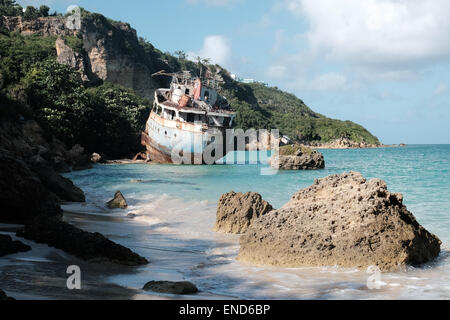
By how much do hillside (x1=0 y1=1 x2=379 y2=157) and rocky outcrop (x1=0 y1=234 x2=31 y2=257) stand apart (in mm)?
21672

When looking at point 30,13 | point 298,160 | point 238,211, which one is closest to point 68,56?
Result: point 30,13

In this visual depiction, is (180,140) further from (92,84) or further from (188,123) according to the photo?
(92,84)

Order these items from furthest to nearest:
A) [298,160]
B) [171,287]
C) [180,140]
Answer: [180,140] → [298,160] → [171,287]

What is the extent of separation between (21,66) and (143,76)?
47511 millimetres

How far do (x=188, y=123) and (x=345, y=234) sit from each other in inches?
1235

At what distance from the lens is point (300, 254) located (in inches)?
252

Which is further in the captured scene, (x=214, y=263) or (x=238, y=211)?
(x=238, y=211)

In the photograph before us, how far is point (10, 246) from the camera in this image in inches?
223

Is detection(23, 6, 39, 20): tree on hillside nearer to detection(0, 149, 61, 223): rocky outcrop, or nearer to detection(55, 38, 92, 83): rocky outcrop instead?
detection(55, 38, 92, 83): rocky outcrop

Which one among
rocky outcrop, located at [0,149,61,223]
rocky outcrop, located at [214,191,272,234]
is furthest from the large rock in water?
rocky outcrop, located at [0,149,61,223]

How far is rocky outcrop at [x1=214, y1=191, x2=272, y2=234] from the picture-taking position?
9.67 m

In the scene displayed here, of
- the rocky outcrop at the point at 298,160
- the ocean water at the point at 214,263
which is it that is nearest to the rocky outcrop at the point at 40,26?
the rocky outcrop at the point at 298,160
